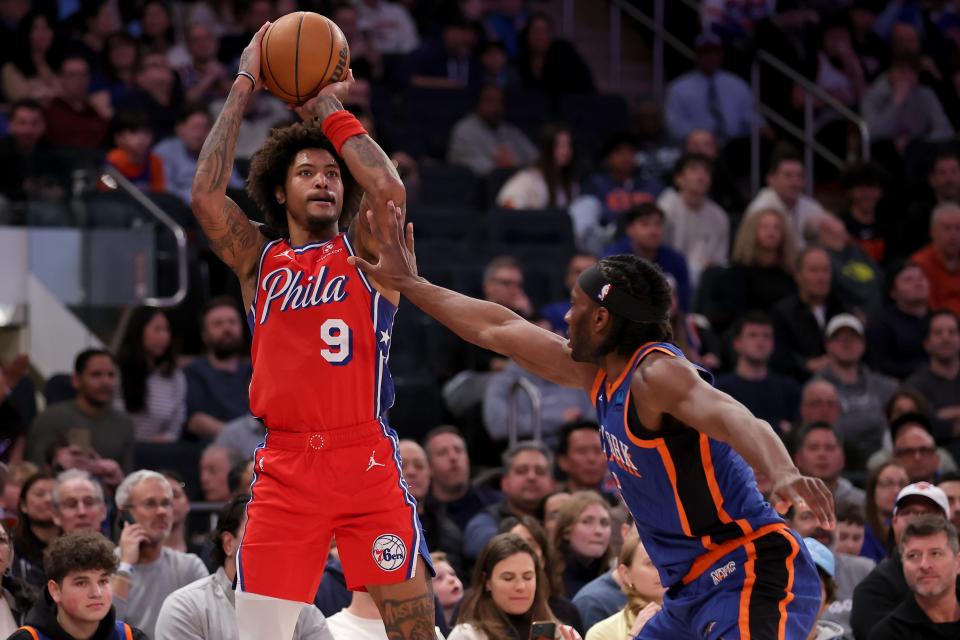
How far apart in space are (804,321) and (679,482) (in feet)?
24.1

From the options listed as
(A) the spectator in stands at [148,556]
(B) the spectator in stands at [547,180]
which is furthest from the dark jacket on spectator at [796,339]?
(A) the spectator in stands at [148,556]

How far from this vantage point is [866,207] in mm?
14586

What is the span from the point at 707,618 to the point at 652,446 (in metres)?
0.63

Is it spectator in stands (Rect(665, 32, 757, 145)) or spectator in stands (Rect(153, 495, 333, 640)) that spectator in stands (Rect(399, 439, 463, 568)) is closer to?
spectator in stands (Rect(153, 495, 333, 640))

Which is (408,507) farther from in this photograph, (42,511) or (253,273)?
(42,511)

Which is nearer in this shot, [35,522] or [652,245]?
[35,522]

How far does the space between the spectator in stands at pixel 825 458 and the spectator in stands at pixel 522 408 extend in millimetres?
1551

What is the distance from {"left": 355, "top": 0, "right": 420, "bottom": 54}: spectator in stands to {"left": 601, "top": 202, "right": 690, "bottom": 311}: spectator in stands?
416 cm

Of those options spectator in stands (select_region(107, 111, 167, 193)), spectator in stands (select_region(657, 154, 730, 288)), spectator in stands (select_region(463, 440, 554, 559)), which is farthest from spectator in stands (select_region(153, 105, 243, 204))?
spectator in stands (select_region(463, 440, 554, 559))

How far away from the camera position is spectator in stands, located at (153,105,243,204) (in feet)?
41.5

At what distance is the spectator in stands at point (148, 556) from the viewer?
790cm

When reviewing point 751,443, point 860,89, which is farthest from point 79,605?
point 860,89

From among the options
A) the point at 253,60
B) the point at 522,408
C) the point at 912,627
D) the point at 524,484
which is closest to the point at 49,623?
the point at 253,60

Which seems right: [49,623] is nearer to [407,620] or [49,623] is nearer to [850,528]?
[407,620]
